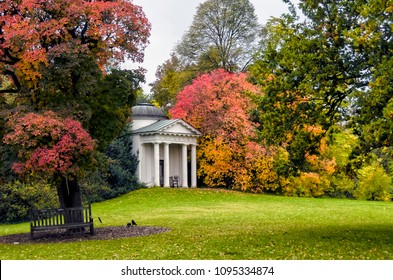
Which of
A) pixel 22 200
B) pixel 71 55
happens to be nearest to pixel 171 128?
pixel 22 200

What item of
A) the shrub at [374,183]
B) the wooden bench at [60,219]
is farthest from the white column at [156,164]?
the wooden bench at [60,219]

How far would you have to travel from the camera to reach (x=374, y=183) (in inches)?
1860

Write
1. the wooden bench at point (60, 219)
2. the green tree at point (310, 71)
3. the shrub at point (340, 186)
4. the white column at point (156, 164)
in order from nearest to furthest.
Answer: the green tree at point (310, 71) → the wooden bench at point (60, 219) → the white column at point (156, 164) → the shrub at point (340, 186)

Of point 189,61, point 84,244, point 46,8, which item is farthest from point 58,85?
point 189,61

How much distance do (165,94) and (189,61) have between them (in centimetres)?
891

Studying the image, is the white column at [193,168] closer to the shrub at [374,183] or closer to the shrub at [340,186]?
the shrub at [340,186]

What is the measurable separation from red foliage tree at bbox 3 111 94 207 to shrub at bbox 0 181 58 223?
58.7 ft

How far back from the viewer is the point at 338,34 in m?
14.6

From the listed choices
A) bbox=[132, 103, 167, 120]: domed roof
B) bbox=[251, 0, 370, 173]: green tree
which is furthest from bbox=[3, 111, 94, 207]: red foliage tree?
bbox=[132, 103, 167, 120]: domed roof

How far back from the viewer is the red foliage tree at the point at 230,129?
44.8m

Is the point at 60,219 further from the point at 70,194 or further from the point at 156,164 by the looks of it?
the point at 156,164

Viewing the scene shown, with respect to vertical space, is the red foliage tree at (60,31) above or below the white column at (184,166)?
above

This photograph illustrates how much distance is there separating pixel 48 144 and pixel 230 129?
2981cm

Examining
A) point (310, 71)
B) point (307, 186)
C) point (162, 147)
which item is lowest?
point (307, 186)
